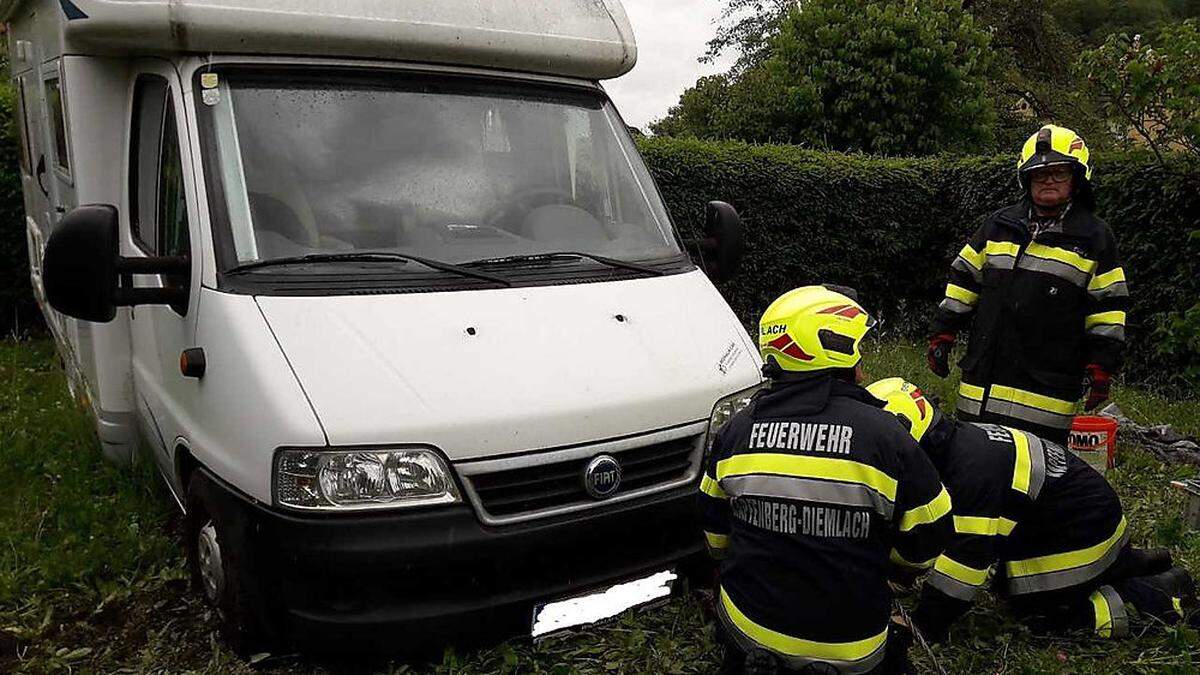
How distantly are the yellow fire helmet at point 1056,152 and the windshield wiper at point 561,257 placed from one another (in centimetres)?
187

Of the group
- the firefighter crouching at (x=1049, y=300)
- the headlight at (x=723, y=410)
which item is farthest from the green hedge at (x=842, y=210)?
the headlight at (x=723, y=410)

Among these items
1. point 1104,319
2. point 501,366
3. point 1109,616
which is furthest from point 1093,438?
point 501,366

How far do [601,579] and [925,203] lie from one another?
7933 mm

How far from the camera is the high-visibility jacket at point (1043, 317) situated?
4480 mm

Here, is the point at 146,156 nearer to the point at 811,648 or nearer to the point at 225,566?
the point at 225,566

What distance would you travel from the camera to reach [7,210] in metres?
8.86

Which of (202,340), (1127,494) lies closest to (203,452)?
(202,340)

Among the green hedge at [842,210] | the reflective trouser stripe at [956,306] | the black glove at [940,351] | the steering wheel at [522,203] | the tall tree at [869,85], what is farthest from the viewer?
the tall tree at [869,85]

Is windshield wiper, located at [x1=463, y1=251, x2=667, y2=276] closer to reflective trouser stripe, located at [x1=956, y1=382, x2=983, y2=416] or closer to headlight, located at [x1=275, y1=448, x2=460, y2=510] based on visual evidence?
headlight, located at [x1=275, y1=448, x2=460, y2=510]

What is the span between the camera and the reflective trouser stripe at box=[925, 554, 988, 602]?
11.2 feet

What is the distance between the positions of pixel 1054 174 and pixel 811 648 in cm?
276

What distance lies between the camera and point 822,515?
2752 mm

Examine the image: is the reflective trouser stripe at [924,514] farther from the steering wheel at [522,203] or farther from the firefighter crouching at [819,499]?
the steering wheel at [522,203]

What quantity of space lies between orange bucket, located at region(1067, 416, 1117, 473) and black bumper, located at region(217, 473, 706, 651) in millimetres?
3153
